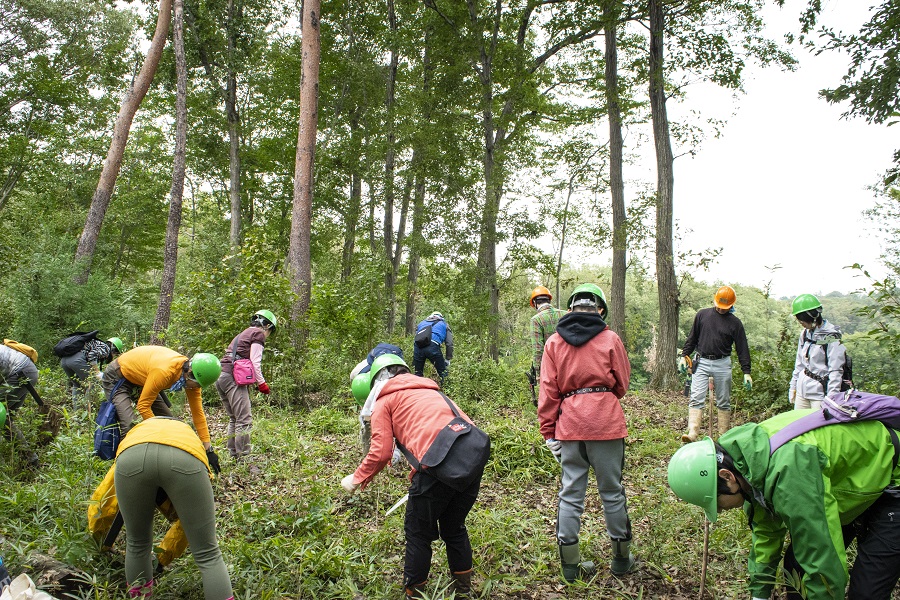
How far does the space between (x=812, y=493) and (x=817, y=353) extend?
13.4 feet

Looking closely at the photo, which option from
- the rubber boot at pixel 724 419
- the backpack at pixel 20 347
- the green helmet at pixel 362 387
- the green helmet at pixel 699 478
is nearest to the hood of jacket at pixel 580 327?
the green helmet at pixel 699 478

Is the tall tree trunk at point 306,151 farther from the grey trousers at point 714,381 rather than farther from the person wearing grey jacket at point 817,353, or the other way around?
the person wearing grey jacket at point 817,353

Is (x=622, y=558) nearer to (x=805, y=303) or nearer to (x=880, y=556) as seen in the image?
(x=880, y=556)

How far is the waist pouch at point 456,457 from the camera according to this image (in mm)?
2840

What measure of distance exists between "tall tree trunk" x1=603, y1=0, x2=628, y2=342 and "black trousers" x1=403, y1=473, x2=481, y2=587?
896cm

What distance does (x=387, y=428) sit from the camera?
126 inches

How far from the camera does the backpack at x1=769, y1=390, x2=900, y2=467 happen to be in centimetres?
221

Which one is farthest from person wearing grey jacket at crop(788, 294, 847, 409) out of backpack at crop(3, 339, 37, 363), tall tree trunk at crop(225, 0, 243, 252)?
tall tree trunk at crop(225, 0, 243, 252)

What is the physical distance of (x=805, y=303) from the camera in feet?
17.3

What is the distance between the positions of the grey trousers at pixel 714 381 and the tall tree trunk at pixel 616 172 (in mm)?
4769

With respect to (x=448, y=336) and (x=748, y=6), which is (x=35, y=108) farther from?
(x=748, y=6)

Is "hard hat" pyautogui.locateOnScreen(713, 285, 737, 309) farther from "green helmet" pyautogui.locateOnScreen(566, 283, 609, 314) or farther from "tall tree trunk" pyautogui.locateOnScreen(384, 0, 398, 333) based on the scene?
"tall tree trunk" pyautogui.locateOnScreen(384, 0, 398, 333)

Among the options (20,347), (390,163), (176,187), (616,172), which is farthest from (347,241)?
(20,347)

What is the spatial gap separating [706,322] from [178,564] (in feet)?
20.8
